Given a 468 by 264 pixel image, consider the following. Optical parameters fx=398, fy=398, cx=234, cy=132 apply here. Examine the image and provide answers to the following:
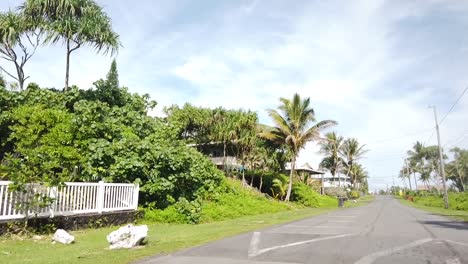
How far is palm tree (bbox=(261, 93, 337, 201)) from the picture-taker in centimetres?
3098

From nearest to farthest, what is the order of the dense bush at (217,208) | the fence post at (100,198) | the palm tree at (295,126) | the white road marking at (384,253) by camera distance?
the white road marking at (384,253)
the fence post at (100,198)
the dense bush at (217,208)
the palm tree at (295,126)

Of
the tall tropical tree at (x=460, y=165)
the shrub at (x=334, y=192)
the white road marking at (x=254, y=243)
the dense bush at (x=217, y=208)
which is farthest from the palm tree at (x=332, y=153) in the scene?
the white road marking at (x=254, y=243)

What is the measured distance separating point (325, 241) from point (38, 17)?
1553 cm

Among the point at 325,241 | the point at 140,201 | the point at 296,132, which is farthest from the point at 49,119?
the point at 296,132

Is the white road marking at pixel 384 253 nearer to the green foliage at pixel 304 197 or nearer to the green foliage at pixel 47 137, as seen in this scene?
the green foliage at pixel 47 137

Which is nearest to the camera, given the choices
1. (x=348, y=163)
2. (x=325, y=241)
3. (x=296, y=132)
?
(x=325, y=241)

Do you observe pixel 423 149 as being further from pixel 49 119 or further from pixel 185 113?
pixel 49 119

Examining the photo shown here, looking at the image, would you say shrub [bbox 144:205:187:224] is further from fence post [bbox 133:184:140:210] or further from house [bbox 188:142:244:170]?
house [bbox 188:142:244:170]

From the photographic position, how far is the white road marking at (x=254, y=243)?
8.34 metres

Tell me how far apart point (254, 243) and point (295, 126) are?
22170 mm

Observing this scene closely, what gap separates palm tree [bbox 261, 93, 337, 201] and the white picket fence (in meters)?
17.9

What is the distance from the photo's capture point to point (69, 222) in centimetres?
1130

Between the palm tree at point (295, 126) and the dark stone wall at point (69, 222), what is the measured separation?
1839 centimetres

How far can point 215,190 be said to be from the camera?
2070 cm
